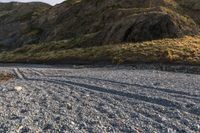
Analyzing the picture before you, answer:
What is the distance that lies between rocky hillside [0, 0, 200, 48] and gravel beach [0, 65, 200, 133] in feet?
93.5

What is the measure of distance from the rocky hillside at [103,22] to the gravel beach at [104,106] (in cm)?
2850

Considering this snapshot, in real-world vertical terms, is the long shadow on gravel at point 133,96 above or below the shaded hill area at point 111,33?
below

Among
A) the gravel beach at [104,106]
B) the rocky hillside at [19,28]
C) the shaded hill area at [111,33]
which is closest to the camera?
the gravel beach at [104,106]

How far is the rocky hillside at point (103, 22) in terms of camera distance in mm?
58969

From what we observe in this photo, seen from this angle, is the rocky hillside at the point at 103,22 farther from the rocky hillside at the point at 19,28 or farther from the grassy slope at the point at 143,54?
the grassy slope at the point at 143,54

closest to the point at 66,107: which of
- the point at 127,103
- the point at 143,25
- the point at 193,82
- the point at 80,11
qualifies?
the point at 127,103

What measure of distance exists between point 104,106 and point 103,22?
63.6 m

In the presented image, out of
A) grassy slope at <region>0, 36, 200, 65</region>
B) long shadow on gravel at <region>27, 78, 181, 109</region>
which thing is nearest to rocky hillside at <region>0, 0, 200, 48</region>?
grassy slope at <region>0, 36, 200, 65</region>

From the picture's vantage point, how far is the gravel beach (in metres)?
16.4

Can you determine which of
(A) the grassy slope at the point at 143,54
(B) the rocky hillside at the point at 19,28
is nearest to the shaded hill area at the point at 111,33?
(A) the grassy slope at the point at 143,54

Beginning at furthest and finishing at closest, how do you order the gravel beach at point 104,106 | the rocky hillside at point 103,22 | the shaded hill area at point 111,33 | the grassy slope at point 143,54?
the rocky hillside at point 103,22
the shaded hill area at point 111,33
the grassy slope at point 143,54
the gravel beach at point 104,106

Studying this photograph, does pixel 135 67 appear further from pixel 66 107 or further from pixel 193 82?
pixel 66 107

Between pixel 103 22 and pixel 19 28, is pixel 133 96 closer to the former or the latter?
pixel 103 22

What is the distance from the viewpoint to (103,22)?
83.4 metres
